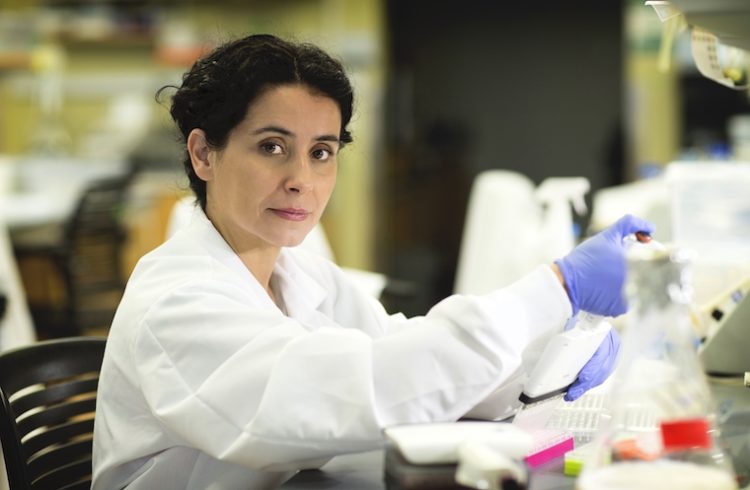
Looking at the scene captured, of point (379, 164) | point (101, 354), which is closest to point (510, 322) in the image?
point (101, 354)

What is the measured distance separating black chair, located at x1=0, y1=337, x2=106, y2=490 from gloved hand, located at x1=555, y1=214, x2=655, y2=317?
81 cm

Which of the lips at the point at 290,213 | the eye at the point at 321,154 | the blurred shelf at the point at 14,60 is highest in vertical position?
the blurred shelf at the point at 14,60

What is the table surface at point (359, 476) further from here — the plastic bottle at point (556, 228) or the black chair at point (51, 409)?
the plastic bottle at point (556, 228)

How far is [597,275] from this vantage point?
1242mm

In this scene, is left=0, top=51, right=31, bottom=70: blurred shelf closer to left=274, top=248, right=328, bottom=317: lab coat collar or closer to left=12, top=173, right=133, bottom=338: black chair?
left=12, top=173, right=133, bottom=338: black chair

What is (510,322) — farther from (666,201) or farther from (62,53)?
(62,53)

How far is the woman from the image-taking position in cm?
116

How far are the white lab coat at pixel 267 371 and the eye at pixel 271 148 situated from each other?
6.7 inches

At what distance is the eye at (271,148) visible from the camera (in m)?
1.43

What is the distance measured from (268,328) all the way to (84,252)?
149 inches

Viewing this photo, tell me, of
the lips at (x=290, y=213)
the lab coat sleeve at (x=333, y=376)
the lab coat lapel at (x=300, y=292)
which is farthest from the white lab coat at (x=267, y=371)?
the lab coat lapel at (x=300, y=292)

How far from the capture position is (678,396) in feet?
3.30

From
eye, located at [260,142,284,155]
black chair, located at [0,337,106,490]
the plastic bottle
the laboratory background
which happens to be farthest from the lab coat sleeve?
the laboratory background

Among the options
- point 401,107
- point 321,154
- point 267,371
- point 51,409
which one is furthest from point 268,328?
point 401,107
